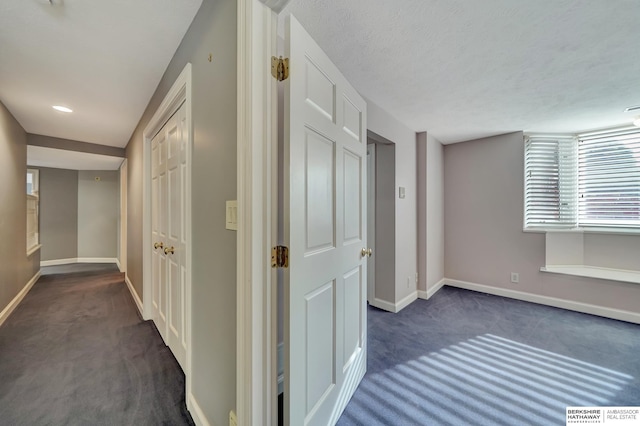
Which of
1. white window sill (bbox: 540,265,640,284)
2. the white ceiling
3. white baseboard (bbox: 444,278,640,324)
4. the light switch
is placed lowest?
white baseboard (bbox: 444,278,640,324)

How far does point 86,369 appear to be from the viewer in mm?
1847

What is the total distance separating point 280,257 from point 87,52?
2055 mm

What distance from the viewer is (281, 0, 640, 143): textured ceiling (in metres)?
1.34

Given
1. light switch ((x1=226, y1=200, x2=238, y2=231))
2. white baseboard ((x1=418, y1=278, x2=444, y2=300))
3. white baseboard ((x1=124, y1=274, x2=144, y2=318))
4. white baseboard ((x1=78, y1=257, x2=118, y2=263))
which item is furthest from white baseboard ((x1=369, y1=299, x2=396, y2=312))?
white baseboard ((x1=78, y1=257, x2=118, y2=263))

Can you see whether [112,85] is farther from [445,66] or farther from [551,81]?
[551,81]

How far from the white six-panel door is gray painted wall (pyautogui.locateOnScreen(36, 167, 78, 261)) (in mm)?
4947

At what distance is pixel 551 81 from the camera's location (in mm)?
2027

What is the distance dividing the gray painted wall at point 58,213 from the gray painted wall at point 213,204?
6.27 m

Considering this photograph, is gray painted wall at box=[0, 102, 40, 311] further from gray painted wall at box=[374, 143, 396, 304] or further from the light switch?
gray painted wall at box=[374, 143, 396, 304]

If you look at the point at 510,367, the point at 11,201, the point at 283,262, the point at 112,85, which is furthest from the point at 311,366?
the point at 11,201

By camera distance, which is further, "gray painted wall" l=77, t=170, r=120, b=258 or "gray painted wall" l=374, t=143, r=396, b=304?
"gray painted wall" l=77, t=170, r=120, b=258

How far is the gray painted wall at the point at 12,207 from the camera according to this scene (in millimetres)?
2625

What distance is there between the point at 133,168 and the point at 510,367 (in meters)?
4.55

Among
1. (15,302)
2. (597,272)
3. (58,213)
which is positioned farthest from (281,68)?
(58,213)
